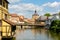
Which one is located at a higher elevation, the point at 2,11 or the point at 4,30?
the point at 2,11

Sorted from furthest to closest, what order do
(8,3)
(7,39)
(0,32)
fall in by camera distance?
1. (8,3)
2. (7,39)
3. (0,32)

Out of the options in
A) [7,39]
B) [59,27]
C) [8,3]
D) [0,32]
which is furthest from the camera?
[59,27]

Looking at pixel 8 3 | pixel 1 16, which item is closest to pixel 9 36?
pixel 1 16

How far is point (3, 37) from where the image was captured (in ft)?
111

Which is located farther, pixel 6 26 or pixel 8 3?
pixel 8 3

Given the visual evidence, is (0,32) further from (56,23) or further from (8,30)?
(56,23)

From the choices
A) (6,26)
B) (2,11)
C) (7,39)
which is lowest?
(7,39)

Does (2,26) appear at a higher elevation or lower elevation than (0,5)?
lower

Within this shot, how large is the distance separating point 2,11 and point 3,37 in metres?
4.41

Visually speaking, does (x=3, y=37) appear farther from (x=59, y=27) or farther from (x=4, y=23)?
(x=59, y=27)

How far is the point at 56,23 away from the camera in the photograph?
72.9 metres

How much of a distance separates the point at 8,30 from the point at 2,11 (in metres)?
3.34

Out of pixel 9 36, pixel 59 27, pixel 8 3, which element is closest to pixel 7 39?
pixel 9 36

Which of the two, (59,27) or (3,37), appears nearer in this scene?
(3,37)
